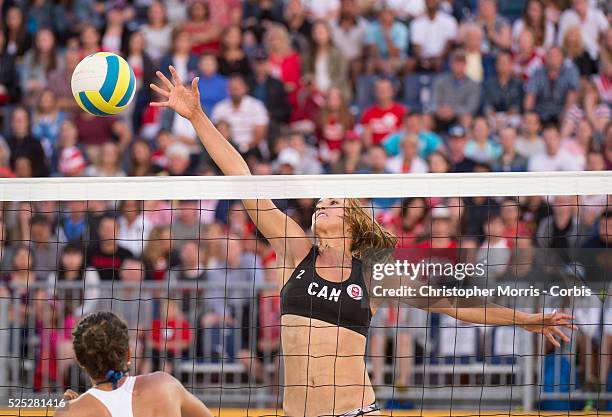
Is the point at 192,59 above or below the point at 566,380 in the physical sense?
above

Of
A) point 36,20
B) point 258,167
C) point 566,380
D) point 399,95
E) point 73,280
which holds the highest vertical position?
point 36,20

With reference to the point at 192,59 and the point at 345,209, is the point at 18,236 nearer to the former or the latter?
the point at 192,59

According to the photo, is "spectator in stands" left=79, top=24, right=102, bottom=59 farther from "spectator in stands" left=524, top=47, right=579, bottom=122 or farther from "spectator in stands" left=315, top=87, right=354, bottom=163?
"spectator in stands" left=524, top=47, right=579, bottom=122

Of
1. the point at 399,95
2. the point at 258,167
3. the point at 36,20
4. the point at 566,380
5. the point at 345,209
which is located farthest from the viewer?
the point at 36,20

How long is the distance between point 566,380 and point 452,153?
309 cm

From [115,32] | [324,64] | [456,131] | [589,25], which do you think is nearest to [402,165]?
[456,131]

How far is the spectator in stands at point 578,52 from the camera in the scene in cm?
1202

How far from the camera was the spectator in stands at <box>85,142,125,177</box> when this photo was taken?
11.5m

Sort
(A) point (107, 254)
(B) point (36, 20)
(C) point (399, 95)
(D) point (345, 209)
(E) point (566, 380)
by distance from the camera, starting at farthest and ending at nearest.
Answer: (B) point (36, 20), (C) point (399, 95), (A) point (107, 254), (E) point (566, 380), (D) point (345, 209)

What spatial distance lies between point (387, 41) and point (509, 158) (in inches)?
91.3

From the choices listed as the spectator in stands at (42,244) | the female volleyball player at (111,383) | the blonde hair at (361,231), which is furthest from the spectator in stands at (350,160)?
the female volleyball player at (111,383)

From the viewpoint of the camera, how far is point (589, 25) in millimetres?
12367

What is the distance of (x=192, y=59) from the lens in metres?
12.5

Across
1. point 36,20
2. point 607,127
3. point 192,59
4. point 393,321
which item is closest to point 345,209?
point 393,321
